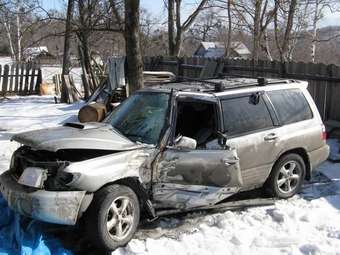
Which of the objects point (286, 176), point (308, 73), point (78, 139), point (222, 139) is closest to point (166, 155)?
point (222, 139)

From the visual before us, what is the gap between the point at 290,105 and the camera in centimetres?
677

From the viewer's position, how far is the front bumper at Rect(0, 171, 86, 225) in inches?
177

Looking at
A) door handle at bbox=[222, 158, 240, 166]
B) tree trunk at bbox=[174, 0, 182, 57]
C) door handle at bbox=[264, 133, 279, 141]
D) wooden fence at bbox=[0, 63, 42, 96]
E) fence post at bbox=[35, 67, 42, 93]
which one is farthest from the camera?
fence post at bbox=[35, 67, 42, 93]

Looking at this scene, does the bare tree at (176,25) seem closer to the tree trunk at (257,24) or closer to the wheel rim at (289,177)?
the tree trunk at (257,24)

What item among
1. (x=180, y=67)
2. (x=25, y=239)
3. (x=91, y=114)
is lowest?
(x=25, y=239)

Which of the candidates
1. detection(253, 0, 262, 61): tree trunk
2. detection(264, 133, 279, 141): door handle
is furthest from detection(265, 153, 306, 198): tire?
detection(253, 0, 262, 61): tree trunk

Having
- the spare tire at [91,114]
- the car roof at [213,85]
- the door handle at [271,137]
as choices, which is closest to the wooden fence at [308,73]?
the car roof at [213,85]

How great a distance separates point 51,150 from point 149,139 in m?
1.15

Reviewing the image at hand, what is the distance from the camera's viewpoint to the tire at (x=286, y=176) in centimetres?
659

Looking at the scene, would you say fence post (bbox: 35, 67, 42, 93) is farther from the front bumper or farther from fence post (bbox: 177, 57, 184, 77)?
the front bumper

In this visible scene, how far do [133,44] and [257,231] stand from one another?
17.2ft

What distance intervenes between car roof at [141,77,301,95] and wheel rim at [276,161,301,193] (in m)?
1.14

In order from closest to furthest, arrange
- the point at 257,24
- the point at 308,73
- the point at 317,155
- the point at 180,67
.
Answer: the point at 317,155 < the point at 308,73 < the point at 180,67 < the point at 257,24

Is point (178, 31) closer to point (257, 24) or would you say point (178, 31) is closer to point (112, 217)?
point (257, 24)
